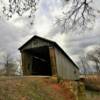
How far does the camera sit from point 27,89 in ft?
40.2

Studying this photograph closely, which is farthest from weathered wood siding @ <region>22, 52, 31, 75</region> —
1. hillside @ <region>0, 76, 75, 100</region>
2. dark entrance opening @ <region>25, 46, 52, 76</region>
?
hillside @ <region>0, 76, 75, 100</region>

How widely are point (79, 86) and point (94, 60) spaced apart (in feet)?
184

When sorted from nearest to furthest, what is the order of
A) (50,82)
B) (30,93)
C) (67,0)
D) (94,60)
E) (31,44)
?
1. (67,0)
2. (30,93)
3. (50,82)
4. (31,44)
5. (94,60)

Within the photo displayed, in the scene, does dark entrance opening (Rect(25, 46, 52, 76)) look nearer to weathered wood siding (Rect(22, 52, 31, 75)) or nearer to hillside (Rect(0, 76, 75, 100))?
weathered wood siding (Rect(22, 52, 31, 75))

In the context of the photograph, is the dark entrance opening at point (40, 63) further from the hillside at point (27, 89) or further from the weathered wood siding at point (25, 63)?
the hillside at point (27, 89)

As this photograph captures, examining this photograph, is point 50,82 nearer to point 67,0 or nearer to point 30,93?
point 30,93

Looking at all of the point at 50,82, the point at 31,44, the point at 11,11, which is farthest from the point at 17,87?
the point at 31,44

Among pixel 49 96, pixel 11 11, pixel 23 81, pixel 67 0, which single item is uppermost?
pixel 67 0

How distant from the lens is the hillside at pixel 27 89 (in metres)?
10.6

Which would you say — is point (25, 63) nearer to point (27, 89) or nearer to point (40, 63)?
point (40, 63)

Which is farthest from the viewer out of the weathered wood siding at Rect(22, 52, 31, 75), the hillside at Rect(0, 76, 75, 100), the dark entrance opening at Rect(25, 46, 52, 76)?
the dark entrance opening at Rect(25, 46, 52, 76)

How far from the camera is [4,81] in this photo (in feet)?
39.9

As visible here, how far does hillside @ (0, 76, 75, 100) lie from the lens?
34.7ft

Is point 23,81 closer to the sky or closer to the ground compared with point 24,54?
closer to the ground
